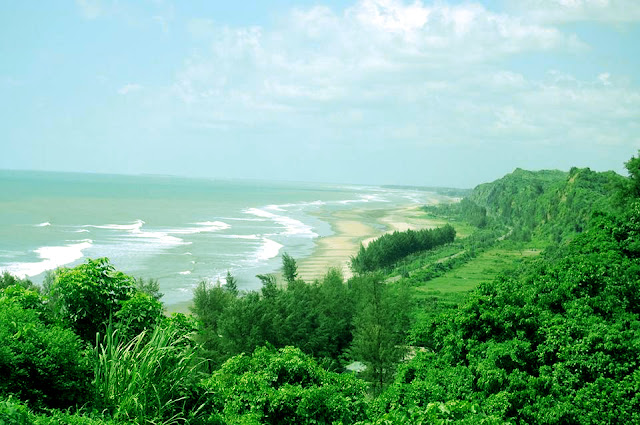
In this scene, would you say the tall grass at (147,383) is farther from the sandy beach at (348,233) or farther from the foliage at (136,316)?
the sandy beach at (348,233)

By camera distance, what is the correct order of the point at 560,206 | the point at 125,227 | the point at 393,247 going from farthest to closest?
the point at 560,206
the point at 125,227
the point at 393,247

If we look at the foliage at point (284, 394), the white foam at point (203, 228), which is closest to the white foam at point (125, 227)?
the white foam at point (203, 228)

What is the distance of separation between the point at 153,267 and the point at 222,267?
7601mm

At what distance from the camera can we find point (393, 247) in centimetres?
7888

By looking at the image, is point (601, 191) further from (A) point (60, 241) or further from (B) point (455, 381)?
(B) point (455, 381)

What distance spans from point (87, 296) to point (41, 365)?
9.22ft

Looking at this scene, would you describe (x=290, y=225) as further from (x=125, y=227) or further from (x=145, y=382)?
(x=145, y=382)

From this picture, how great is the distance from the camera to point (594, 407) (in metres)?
12.3

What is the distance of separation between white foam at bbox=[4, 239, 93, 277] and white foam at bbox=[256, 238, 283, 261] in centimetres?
2133

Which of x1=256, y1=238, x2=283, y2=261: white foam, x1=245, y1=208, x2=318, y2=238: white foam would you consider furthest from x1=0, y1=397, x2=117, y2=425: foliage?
x1=245, y1=208, x2=318, y2=238: white foam

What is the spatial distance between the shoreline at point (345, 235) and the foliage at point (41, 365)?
64.4ft

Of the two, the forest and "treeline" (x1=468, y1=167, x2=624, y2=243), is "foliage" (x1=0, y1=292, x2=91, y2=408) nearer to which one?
the forest

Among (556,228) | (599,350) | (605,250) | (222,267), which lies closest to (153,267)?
(222,267)

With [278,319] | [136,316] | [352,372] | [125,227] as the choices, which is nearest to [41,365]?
[136,316]
